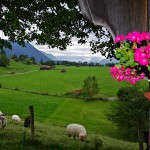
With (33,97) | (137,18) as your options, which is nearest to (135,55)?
(137,18)

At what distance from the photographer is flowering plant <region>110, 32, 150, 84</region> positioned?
15.6 feet

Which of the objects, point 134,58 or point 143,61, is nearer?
point 143,61

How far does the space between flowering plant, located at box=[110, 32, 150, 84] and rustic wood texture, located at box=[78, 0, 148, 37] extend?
4.30 feet

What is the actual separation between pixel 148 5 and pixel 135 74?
2094 millimetres

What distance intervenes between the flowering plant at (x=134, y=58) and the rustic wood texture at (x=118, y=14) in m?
1.31

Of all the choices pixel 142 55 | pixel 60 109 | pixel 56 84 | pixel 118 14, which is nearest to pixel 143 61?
pixel 142 55

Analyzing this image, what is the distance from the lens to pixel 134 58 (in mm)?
4844

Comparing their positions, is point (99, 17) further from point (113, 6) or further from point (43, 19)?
point (43, 19)

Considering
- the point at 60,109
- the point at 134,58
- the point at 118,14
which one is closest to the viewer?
the point at 134,58

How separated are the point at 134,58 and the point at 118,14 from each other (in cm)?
217

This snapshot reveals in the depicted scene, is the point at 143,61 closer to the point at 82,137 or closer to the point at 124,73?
the point at 124,73

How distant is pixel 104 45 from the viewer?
1262cm

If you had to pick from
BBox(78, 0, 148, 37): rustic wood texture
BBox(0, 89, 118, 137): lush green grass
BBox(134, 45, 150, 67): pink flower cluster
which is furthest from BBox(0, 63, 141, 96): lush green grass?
BBox(134, 45, 150, 67): pink flower cluster

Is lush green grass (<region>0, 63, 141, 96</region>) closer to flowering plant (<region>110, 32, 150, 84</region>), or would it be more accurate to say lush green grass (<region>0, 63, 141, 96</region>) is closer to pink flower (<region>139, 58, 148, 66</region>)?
flowering plant (<region>110, 32, 150, 84</region>)
